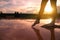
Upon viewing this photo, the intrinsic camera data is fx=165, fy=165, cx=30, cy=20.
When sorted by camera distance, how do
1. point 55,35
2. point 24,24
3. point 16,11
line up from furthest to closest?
point 16,11, point 24,24, point 55,35

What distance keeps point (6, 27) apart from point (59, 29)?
977mm

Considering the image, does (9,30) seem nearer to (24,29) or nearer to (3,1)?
(24,29)

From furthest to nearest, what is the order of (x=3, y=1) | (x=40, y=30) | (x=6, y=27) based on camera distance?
(x=3, y=1) < (x=6, y=27) < (x=40, y=30)

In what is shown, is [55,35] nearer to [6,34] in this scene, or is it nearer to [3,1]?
[6,34]

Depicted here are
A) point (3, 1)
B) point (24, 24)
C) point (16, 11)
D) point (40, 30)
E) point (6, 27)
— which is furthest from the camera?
point (3, 1)

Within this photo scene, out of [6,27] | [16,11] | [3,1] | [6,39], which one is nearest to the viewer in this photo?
[6,39]

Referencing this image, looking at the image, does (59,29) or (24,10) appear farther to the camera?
(24,10)

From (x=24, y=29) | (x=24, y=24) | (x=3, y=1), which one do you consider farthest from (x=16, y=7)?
(x=24, y=29)

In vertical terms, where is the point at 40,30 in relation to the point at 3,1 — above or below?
below

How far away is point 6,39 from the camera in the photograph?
2.43m

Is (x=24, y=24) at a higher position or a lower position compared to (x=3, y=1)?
lower

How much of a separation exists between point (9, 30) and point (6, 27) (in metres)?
0.21

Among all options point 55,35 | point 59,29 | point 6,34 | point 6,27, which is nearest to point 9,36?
point 6,34

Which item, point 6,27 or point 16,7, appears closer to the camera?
point 6,27
